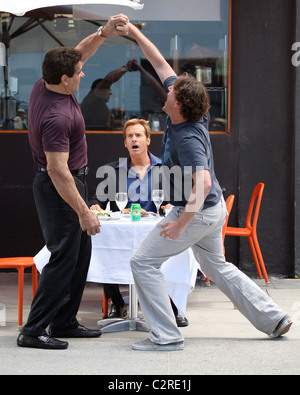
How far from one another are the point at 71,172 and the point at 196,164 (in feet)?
2.81

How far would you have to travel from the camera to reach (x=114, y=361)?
169 inches

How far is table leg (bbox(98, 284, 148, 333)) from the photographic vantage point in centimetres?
513

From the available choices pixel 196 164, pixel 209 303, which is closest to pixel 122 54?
pixel 209 303

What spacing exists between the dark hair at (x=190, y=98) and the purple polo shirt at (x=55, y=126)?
2.19ft

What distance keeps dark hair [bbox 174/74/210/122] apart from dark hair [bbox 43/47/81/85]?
0.67 metres

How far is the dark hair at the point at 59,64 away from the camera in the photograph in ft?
14.8

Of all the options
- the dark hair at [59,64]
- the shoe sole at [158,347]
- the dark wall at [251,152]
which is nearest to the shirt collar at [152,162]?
the dark wall at [251,152]

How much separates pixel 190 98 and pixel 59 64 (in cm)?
85

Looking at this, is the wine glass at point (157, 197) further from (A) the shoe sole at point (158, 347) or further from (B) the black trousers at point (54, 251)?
(A) the shoe sole at point (158, 347)

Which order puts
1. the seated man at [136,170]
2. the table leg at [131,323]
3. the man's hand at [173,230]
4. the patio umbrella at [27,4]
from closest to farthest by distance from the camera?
1. the man's hand at [173,230]
2. the table leg at [131,323]
3. the seated man at [136,170]
4. the patio umbrella at [27,4]

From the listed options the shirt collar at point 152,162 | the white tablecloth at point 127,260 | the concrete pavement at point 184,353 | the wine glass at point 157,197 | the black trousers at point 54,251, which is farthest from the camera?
the shirt collar at point 152,162

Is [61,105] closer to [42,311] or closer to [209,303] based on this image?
[42,311]

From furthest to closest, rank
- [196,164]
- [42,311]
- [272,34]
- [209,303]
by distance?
[272,34] < [209,303] < [42,311] < [196,164]

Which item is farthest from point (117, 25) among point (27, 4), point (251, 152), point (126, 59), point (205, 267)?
point (251, 152)
